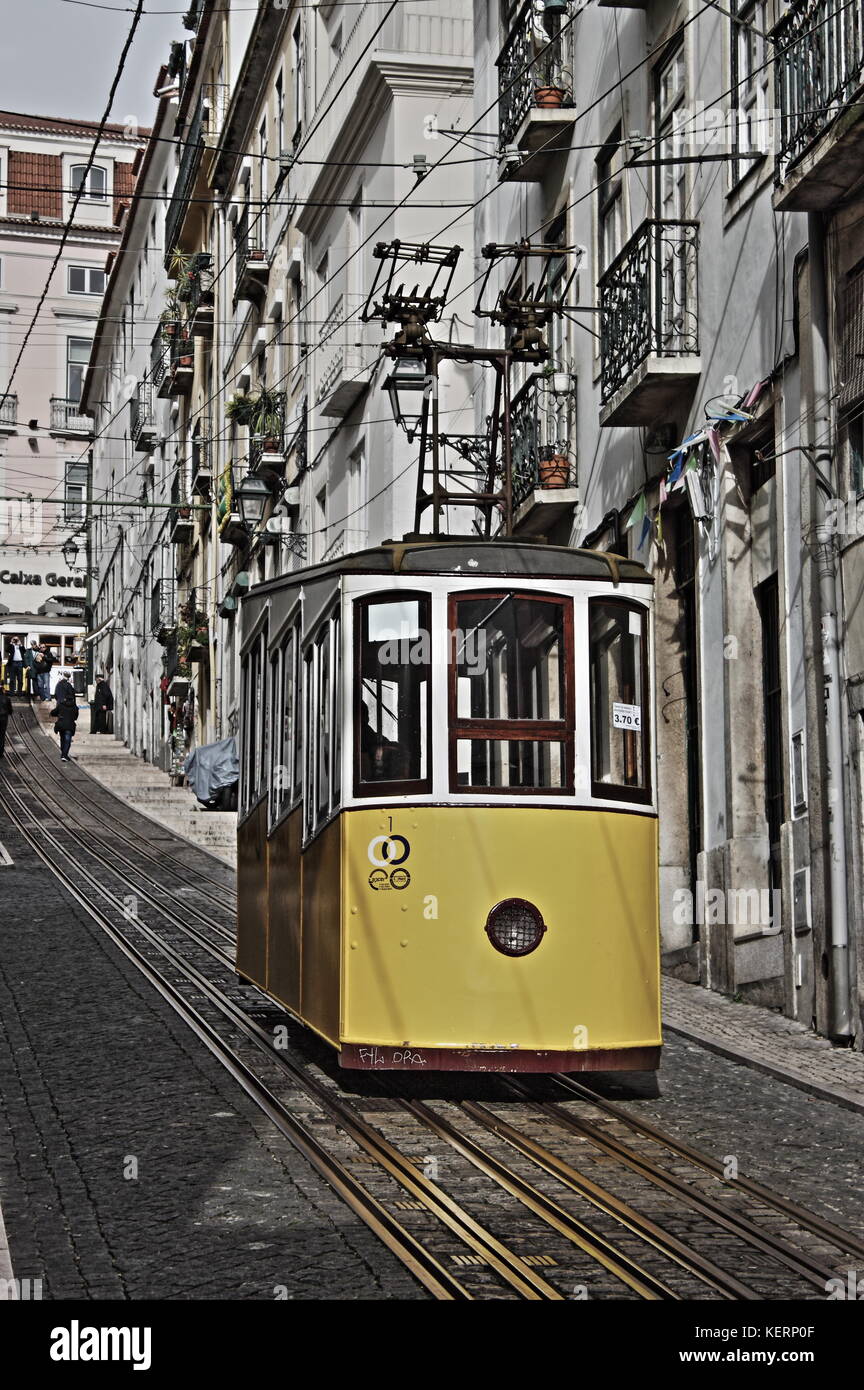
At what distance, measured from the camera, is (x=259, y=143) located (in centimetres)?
4047

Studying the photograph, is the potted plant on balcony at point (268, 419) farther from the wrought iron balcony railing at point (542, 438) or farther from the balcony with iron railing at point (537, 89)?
the wrought iron balcony railing at point (542, 438)

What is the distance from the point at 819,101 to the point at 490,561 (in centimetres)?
458

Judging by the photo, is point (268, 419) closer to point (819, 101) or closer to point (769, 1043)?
point (819, 101)

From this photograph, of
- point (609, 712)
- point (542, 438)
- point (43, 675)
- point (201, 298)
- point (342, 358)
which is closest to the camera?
point (609, 712)

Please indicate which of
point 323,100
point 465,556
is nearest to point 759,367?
point 465,556

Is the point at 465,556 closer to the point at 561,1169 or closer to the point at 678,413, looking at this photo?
the point at 561,1169

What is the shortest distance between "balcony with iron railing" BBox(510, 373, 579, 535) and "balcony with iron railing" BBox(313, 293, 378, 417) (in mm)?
7080

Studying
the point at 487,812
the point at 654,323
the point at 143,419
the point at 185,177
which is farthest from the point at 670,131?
the point at 143,419

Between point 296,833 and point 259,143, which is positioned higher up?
point 259,143

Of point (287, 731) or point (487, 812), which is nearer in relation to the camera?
point (487, 812)

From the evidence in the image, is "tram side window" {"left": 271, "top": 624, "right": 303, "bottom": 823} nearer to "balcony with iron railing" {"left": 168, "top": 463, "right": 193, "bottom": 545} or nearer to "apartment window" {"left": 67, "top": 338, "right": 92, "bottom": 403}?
"balcony with iron railing" {"left": 168, "top": 463, "right": 193, "bottom": 545}

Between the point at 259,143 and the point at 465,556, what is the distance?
102 ft

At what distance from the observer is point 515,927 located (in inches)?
423
